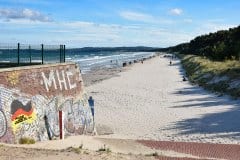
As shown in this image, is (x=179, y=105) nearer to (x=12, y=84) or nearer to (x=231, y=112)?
(x=231, y=112)

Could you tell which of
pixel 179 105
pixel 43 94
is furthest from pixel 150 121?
pixel 43 94

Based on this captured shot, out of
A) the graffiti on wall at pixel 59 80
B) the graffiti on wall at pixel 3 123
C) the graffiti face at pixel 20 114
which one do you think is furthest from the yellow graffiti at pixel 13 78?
the graffiti on wall at pixel 59 80

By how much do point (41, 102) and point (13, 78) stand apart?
6.72ft

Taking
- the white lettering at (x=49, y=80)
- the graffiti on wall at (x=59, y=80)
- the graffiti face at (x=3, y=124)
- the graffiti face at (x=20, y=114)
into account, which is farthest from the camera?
the graffiti on wall at (x=59, y=80)

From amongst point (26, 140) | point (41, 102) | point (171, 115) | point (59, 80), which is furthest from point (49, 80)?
point (171, 115)

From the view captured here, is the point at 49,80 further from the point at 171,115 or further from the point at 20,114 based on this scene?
the point at 171,115

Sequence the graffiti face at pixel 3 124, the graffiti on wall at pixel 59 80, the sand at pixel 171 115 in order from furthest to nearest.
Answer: the sand at pixel 171 115 → the graffiti on wall at pixel 59 80 → the graffiti face at pixel 3 124

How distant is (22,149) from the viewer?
539 inches

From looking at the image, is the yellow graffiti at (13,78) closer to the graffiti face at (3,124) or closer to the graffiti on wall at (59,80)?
the graffiti face at (3,124)

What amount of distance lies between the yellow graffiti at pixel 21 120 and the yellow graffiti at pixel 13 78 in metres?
1.11

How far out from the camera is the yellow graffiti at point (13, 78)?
51.9ft

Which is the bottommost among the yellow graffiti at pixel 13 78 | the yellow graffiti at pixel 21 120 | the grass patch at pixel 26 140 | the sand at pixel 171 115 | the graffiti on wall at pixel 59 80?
the sand at pixel 171 115

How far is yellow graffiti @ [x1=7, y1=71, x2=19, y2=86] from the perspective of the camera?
15814mm

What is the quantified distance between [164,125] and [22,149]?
12.7 meters
